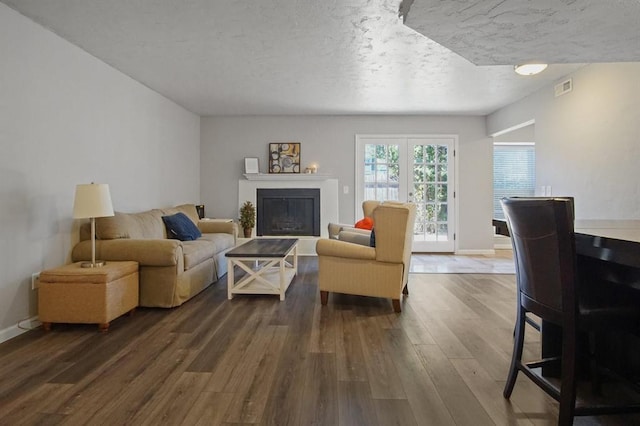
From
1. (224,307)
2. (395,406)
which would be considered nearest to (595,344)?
(395,406)

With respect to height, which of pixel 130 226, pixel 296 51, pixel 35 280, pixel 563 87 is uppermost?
pixel 296 51

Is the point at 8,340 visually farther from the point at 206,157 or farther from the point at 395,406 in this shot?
the point at 206,157

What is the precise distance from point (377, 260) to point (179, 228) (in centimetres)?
253

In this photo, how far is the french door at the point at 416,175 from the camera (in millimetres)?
6414

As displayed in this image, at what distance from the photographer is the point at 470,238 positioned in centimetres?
644

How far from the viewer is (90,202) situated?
2902mm

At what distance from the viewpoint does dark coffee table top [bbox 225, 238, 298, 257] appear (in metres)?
3.53

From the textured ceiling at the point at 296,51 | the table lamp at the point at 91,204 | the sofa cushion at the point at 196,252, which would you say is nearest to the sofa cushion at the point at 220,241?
the sofa cushion at the point at 196,252

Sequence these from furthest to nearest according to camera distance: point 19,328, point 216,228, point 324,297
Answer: point 216,228, point 324,297, point 19,328

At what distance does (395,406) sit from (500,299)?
2371 mm

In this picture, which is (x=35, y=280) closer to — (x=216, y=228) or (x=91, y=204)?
(x=91, y=204)

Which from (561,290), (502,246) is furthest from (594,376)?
(502,246)

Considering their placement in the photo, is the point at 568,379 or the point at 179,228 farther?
the point at 179,228

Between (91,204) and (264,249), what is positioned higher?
(91,204)
